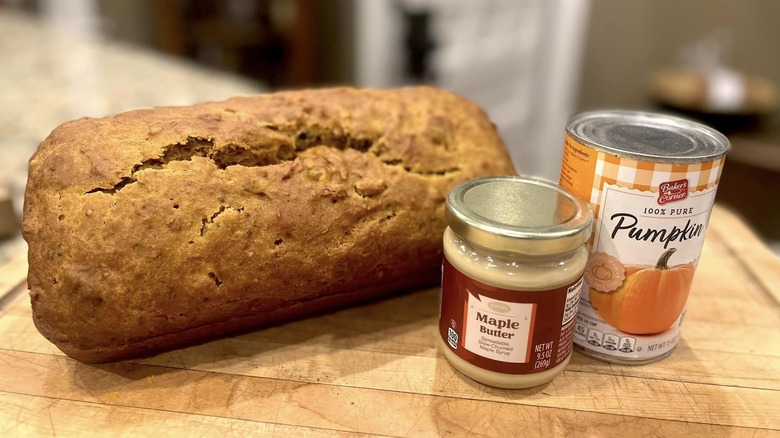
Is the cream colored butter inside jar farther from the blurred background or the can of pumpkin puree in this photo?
the blurred background

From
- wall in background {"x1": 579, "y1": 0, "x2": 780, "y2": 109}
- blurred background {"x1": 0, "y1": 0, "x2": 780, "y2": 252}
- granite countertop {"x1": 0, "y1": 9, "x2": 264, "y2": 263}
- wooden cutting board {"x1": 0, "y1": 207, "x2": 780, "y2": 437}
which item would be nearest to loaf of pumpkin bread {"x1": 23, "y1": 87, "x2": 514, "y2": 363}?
wooden cutting board {"x1": 0, "y1": 207, "x2": 780, "y2": 437}

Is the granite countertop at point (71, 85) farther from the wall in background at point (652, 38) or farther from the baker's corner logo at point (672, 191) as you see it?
the wall in background at point (652, 38)

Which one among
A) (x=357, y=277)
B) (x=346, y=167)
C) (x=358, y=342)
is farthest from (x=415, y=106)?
(x=358, y=342)

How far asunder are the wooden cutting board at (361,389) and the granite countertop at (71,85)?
0.77m

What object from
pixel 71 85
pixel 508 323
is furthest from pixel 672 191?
pixel 71 85

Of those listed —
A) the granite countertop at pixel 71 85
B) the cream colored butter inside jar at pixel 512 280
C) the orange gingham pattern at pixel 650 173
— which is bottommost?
the granite countertop at pixel 71 85

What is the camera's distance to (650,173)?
95cm

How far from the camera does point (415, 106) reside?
126 cm

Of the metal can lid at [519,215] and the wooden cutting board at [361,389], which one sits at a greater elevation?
the metal can lid at [519,215]

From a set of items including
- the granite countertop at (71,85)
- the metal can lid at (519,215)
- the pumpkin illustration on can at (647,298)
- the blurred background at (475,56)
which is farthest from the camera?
the blurred background at (475,56)

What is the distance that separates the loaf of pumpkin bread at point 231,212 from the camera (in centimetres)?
94

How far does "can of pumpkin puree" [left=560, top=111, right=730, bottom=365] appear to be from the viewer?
959 millimetres

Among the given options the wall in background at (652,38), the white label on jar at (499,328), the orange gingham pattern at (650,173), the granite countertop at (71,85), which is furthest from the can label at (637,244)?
the wall in background at (652,38)

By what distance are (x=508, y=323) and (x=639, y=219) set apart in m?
0.27
